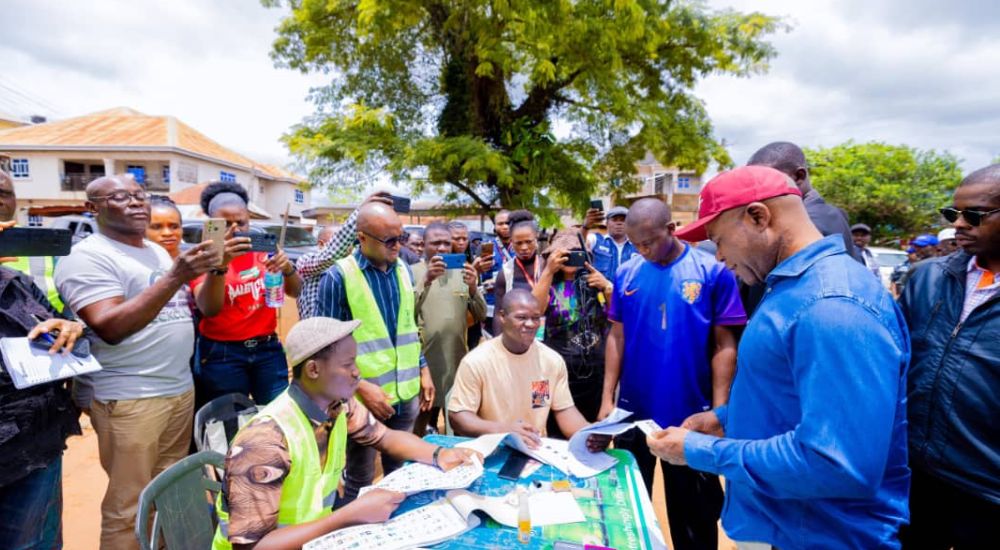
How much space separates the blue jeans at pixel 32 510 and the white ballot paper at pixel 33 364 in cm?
48

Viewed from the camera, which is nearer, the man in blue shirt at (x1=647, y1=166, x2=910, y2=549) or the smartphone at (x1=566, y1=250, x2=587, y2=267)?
the man in blue shirt at (x1=647, y1=166, x2=910, y2=549)

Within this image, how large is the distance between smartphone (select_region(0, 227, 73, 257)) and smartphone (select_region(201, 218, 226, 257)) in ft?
1.64

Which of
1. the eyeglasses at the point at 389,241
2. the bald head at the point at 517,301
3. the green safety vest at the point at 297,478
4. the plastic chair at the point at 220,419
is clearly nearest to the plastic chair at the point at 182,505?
the plastic chair at the point at 220,419

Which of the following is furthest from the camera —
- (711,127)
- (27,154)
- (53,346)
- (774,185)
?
(27,154)

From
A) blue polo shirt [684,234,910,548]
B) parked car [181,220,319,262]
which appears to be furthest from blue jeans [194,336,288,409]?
parked car [181,220,319,262]

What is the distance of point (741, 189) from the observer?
1.36m

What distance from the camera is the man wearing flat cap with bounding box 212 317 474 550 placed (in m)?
1.49

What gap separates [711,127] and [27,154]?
31563 mm

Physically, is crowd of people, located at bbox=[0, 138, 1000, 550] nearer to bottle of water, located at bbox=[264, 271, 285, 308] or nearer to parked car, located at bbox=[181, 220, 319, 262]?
bottle of water, located at bbox=[264, 271, 285, 308]

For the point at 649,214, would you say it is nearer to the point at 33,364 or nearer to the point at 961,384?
the point at 961,384

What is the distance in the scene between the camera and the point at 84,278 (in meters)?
2.28

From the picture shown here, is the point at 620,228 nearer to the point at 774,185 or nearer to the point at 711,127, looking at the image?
the point at 774,185

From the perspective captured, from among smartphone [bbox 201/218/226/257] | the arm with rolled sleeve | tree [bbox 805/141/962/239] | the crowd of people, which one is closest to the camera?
the arm with rolled sleeve

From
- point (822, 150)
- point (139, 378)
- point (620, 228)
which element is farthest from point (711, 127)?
point (822, 150)
